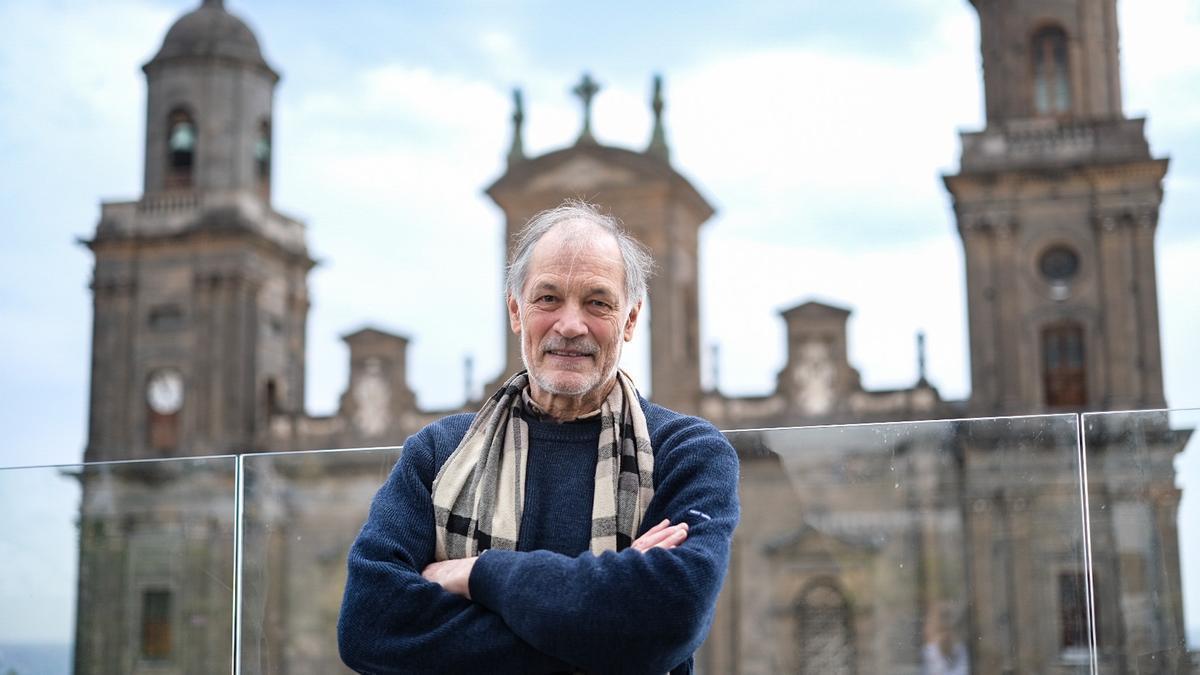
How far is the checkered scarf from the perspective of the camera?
2.92m

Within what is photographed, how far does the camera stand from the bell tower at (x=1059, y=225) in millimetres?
26156

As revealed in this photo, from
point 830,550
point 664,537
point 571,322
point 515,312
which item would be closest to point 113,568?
point 830,550

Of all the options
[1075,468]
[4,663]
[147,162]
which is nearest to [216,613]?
[4,663]

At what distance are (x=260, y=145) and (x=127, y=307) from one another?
4.36m

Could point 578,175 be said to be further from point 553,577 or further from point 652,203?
point 553,577

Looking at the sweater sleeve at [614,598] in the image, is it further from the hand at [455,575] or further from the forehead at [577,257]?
the forehead at [577,257]

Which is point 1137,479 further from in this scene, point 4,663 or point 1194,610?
point 4,663

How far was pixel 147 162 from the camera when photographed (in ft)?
104

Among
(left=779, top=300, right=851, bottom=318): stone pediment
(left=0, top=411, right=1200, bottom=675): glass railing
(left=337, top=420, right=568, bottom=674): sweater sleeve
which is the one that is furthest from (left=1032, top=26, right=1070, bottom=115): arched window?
(left=337, top=420, right=568, bottom=674): sweater sleeve

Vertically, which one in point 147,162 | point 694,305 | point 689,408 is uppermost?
point 147,162

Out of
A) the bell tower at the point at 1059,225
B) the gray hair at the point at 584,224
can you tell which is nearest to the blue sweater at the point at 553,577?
the gray hair at the point at 584,224

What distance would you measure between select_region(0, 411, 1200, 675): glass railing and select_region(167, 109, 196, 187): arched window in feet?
85.8

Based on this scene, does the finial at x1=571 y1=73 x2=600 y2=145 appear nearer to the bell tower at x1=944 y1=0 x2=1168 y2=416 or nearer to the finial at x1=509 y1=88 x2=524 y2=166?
the finial at x1=509 y1=88 x2=524 y2=166

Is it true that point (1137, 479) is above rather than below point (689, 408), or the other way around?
below
